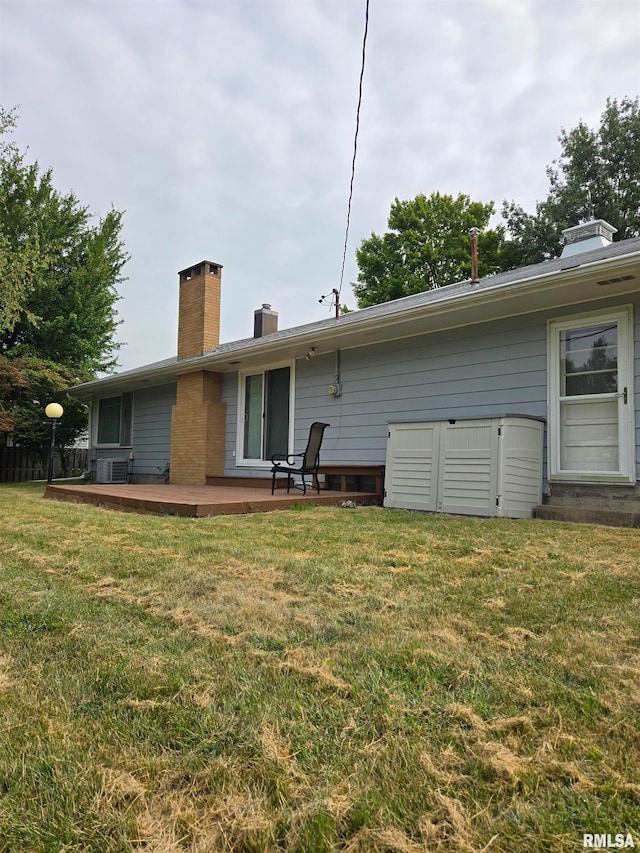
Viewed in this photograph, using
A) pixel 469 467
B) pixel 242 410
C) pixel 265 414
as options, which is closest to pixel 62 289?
pixel 242 410

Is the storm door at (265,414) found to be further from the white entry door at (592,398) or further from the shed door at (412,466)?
the white entry door at (592,398)

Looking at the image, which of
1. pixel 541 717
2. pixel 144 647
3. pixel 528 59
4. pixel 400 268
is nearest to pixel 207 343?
pixel 528 59

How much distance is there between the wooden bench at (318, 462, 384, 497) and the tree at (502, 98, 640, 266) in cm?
1589

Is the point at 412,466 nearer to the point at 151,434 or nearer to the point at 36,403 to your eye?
the point at 151,434

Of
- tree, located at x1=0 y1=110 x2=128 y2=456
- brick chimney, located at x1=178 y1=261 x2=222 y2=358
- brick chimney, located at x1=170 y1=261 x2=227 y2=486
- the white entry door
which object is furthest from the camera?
tree, located at x1=0 y1=110 x2=128 y2=456

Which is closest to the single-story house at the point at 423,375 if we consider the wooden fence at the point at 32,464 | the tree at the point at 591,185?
the wooden fence at the point at 32,464

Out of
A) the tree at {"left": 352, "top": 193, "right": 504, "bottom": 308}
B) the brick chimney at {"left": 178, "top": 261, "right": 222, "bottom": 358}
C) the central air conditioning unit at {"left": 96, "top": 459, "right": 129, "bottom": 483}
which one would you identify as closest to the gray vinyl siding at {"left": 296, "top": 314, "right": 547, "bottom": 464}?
the brick chimney at {"left": 178, "top": 261, "right": 222, "bottom": 358}

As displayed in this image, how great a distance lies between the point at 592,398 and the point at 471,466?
1425 mm

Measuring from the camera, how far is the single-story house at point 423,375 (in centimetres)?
531

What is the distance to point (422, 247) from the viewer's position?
2347 centimetres

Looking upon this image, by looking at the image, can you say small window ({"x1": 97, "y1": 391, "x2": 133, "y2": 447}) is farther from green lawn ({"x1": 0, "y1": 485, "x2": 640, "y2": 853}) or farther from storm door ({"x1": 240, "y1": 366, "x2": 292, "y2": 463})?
green lawn ({"x1": 0, "y1": 485, "x2": 640, "y2": 853})

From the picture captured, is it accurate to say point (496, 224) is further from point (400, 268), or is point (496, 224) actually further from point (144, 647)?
point (144, 647)

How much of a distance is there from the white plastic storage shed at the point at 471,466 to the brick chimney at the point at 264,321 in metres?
6.40

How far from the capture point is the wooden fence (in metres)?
14.9
